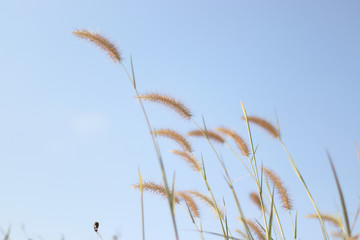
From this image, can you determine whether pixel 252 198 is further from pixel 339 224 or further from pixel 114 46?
pixel 114 46

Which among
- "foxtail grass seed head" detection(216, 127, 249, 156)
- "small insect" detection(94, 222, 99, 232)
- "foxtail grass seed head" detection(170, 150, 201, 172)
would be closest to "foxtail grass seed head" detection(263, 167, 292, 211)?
"foxtail grass seed head" detection(216, 127, 249, 156)

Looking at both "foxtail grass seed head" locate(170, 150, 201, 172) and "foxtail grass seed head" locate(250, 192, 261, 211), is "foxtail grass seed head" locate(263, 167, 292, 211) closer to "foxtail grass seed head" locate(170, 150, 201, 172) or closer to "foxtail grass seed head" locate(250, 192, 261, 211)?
"foxtail grass seed head" locate(250, 192, 261, 211)

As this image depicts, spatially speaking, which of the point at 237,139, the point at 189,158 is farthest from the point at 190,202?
the point at 237,139

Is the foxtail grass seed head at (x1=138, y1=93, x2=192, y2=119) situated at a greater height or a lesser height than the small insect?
greater

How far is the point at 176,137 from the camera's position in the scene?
312cm

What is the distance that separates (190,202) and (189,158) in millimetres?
438

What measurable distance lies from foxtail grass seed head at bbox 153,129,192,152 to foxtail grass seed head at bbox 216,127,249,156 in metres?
0.31

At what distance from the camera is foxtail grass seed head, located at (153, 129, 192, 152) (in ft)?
9.98

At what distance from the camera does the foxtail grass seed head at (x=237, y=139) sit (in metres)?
3.25

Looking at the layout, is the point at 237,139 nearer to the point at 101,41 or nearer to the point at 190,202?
the point at 190,202

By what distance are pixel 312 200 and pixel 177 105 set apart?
50.8 inches

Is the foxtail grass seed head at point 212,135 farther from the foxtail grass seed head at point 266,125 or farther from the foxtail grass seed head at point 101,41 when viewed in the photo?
the foxtail grass seed head at point 101,41

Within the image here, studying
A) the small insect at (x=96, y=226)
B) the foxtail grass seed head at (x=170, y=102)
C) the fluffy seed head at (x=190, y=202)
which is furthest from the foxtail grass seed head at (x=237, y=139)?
the small insect at (x=96, y=226)

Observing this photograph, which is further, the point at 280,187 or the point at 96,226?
the point at 280,187
